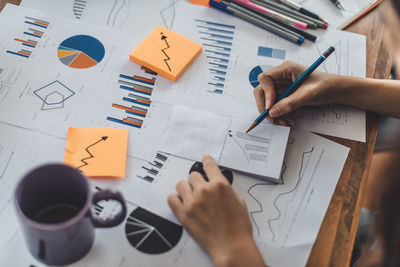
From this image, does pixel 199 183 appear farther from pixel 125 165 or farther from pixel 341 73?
pixel 341 73

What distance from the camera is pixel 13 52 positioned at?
2.51 feet

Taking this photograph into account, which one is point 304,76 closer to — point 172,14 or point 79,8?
point 172,14

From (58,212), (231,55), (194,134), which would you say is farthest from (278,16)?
(58,212)

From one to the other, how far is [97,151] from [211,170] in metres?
0.20

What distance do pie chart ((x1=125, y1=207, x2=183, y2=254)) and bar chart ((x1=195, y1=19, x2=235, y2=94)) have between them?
0.93 ft

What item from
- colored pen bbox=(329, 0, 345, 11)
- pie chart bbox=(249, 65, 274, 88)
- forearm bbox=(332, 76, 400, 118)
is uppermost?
colored pen bbox=(329, 0, 345, 11)

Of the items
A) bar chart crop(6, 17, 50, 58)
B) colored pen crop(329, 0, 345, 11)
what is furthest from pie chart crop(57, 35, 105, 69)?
colored pen crop(329, 0, 345, 11)

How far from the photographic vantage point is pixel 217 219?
570mm

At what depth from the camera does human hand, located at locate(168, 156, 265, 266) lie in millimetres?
546

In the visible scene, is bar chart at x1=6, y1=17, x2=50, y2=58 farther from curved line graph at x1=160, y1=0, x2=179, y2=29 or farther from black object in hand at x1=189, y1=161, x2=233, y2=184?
black object in hand at x1=189, y1=161, x2=233, y2=184

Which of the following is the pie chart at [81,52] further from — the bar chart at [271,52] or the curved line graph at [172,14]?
the bar chart at [271,52]

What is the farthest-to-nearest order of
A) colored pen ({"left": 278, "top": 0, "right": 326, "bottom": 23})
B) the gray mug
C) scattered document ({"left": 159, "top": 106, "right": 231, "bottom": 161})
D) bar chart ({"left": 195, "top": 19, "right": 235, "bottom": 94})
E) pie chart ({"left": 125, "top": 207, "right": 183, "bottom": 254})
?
1. colored pen ({"left": 278, "top": 0, "right": 326, "bottom": 23})
2. bar chart ({"left": 195, "top": 19, "right": 235, "bottom": 94})
3. scattered document ({"left": 159, "top": 106, "right": 231, "bottom": 161})
4. pie chart ({"left": 125, "top": 207, "right": 183, "bottom": 254})
5. the gray mug

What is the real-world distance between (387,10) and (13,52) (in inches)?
27.2

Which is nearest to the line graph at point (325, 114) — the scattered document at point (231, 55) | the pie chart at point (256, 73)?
the scattered document at point (231, 55)
